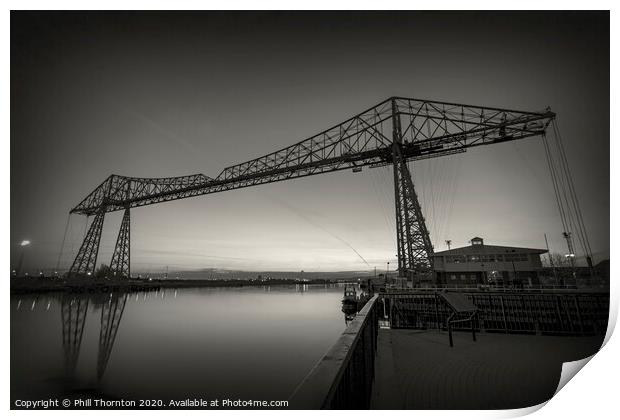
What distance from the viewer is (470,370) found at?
4.50 m

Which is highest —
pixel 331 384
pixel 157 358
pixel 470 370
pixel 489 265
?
pixel 489 265

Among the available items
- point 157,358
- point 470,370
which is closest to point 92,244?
point 157,358

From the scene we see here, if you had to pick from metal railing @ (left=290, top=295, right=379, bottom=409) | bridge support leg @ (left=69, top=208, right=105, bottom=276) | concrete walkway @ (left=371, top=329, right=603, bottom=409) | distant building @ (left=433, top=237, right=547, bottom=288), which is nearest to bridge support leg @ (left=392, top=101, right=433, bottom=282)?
distant building @ (left=433, top=237, right=547, bottom=288)

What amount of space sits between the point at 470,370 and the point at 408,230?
1421 cm

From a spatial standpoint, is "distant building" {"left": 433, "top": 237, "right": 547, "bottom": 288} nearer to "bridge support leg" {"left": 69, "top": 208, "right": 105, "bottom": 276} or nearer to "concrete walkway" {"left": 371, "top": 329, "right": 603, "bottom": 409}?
"concrete walkway" {"left": 371, "top": 329, "right": 603, "bottom": 409}

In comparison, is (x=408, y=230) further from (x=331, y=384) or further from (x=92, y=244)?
(x=92, y=244)

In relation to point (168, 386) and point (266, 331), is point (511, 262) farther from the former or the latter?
point (168, 386)

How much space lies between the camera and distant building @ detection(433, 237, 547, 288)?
76.6 ft

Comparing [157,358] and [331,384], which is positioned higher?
[331,384]

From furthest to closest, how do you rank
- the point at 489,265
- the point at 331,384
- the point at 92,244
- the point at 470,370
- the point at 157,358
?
the point at 92,244, the point at 489,265, the point at 157,358, the point at 470,370, the point at 331,384

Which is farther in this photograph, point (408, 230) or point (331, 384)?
point (408, 230)

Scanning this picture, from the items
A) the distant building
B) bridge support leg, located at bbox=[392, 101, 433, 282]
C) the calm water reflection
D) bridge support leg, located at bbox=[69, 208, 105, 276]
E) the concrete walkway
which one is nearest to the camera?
the concrete walkway

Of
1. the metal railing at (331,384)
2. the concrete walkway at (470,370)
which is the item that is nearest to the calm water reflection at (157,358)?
the concrete walkway at (470,370)

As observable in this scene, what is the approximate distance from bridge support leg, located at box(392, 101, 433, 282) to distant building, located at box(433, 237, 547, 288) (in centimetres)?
665
